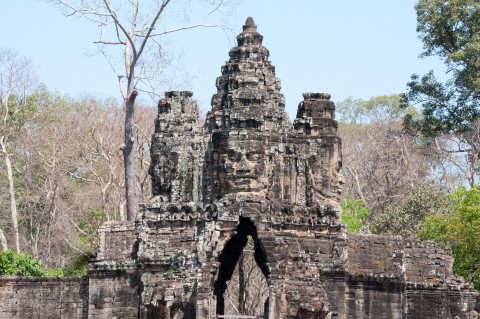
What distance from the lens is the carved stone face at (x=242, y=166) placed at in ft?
81.0

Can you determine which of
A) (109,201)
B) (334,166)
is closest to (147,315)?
(334,166)

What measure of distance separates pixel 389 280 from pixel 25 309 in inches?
316

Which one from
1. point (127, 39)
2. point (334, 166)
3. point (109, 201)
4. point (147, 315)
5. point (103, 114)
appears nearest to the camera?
point (147, 315)

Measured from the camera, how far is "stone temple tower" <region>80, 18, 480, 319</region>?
24.2m

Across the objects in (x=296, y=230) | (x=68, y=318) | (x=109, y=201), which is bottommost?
(x=68, y=318)

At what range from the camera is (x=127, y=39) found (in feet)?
111

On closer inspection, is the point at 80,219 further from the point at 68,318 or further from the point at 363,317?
the point at 363,317

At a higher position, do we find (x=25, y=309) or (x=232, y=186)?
(x=232, y=186)

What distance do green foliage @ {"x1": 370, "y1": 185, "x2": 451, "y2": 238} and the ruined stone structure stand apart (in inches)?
440

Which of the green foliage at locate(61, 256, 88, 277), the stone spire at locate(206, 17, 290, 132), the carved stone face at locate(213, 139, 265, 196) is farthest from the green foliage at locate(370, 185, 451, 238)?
the carved stone face at locate(213, 139, 265, 196)

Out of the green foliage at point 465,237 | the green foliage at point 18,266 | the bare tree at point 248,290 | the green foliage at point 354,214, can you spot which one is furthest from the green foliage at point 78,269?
the green foliage at point 465,237

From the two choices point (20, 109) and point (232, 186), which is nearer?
point (232, 186)

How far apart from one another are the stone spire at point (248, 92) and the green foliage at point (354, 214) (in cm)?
1134

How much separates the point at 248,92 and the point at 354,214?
14.3m
